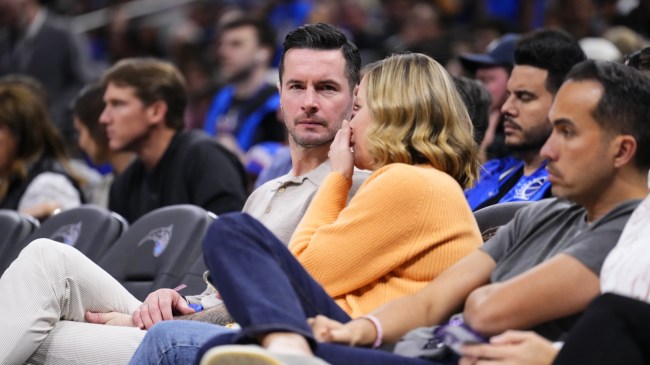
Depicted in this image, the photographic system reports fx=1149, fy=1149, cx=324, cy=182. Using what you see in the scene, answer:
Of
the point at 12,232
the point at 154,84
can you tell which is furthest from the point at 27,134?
the point at 12,232

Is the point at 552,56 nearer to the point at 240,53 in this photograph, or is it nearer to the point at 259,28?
the point at 240,53

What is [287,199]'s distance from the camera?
13.1ft

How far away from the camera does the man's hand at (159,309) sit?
12.3 ft

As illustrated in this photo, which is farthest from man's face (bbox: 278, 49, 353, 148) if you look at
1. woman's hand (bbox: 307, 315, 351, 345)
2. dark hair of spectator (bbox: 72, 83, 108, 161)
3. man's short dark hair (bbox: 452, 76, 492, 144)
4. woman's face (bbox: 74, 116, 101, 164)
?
woman's face (bbox: 74, 116, 101, 164)

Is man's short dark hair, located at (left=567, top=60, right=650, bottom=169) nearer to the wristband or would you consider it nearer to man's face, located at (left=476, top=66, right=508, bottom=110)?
the wristband

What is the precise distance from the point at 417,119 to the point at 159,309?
1.09 meters

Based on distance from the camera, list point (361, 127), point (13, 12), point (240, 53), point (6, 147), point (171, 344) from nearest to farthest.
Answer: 1. point (171, 344)
2. point (361, 127)
3. point (6, 147)
4. point (240, 53)
5. point (13, 12)

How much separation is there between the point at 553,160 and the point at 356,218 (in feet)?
1.91

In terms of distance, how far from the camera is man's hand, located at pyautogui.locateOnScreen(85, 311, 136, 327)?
3.80m

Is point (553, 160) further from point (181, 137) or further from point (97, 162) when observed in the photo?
point (97, 162)

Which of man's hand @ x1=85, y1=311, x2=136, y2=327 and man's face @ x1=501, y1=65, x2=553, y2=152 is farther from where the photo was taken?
man's face @ x1=501, y1=65, x2=553, y2=152

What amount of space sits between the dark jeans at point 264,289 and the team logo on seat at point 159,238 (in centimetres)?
160

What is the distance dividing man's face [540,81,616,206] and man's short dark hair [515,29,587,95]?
1.83 metres

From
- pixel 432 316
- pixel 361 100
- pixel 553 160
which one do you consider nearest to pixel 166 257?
pixel 361 100
